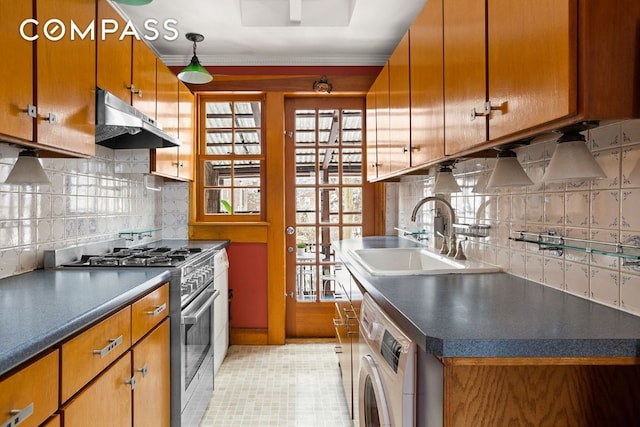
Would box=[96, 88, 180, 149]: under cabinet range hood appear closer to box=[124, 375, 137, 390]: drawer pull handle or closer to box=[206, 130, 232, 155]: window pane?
box=[124, 375, 137, 390]: drawer pull handle

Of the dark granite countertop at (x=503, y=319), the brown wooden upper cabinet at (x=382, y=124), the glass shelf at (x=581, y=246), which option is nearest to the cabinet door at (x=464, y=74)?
the glass shelf at (x=581, y=246)

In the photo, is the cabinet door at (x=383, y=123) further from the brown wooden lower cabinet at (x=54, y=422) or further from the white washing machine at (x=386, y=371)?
the brown wooden lower cabinet at (x=54, y=422)

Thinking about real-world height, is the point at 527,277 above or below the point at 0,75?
below

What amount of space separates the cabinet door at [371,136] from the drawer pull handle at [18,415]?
2.61 metres

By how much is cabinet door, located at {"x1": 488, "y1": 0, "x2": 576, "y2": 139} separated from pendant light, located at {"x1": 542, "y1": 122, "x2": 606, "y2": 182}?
0.14 m

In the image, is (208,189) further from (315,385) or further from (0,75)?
(0,75)

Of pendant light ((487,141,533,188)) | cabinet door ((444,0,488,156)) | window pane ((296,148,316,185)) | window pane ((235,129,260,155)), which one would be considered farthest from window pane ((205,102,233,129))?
pendant light ((487,141,533,188))

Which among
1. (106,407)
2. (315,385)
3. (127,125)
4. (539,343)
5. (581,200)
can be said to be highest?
(127,125)

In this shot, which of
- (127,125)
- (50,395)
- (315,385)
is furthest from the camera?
(315,385)

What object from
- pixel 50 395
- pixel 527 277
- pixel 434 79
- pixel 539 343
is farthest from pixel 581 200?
pixel 50 395

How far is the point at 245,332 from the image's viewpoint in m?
3.67

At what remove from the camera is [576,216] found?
1.34 meters

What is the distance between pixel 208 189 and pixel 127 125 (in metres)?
1.79

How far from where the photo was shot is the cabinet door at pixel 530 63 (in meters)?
0.95
